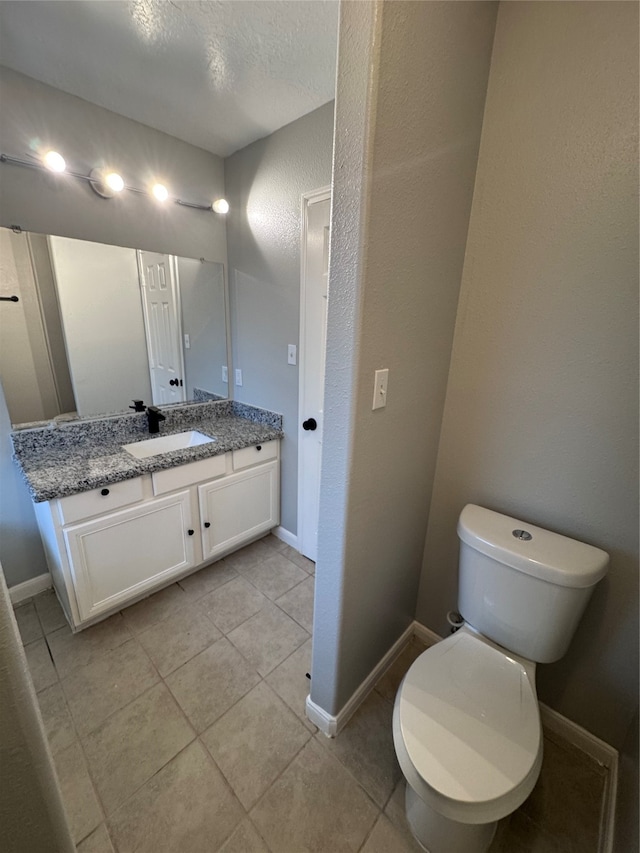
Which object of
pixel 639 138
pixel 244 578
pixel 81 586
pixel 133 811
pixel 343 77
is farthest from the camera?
pixel 244 578

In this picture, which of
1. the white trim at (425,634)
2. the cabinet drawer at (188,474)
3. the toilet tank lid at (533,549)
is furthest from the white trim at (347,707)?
the cabinet drawer at (188,474)

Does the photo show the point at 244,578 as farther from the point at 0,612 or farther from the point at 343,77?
the point at 343,77

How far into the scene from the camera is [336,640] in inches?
45.5

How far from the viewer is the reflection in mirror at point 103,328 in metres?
1.61

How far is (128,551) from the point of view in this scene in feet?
5.42

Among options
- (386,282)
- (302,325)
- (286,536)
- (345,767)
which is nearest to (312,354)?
(302,325)

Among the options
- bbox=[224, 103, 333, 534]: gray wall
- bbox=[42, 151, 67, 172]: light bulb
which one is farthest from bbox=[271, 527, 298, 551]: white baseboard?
bbox=[42, 151, 67, 172]: light bulb

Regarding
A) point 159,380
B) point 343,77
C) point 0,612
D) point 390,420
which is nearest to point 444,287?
point 390,420

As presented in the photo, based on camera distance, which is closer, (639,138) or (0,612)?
(0,612)

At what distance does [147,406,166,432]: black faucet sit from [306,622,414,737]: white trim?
60.8 inches

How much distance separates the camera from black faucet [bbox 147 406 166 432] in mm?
1987

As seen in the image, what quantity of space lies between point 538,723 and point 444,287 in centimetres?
131

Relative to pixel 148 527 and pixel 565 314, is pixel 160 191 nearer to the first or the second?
pixel 148 527

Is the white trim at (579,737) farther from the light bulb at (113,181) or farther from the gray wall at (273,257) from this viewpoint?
the light bulb at (113,181)
